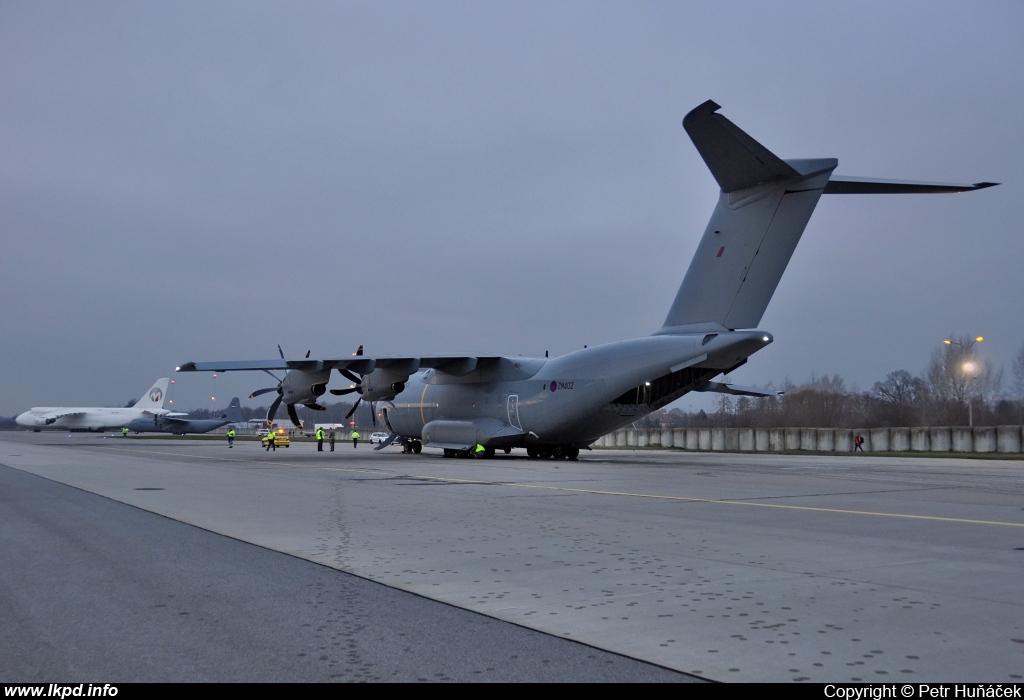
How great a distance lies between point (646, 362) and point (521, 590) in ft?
59.6

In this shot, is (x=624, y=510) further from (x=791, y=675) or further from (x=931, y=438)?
(x=931, y=438)

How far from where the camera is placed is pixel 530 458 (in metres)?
31.2

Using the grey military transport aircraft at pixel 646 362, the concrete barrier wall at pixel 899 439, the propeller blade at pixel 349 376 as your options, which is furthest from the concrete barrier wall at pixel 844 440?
the propeller blade at pixel 349 376

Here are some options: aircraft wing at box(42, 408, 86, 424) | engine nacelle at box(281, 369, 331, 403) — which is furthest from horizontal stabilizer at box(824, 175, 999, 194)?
aircraft wing at box(42, 408, 86, 424)

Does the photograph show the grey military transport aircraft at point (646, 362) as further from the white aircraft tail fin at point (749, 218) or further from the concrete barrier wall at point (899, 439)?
the concrete barrier wall at point (899, 439)

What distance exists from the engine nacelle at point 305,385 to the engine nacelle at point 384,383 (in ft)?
5.98

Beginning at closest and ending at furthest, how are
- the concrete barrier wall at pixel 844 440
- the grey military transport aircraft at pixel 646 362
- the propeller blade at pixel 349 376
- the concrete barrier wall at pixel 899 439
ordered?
the grey military transport aircraft at pixel 646 362, the propeller blade at pixel 349 376, the concrete barrier wall at pixel 899 439, the concrete barrier wall at pixel 844 440

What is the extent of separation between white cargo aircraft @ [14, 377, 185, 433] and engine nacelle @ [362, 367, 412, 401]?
2432 inches

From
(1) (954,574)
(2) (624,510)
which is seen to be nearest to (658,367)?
(2) (624,510)

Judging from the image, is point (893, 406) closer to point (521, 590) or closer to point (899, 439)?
point (899, 439)

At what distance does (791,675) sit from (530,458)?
27.2 meters

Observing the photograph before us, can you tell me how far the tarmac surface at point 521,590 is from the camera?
4355mm

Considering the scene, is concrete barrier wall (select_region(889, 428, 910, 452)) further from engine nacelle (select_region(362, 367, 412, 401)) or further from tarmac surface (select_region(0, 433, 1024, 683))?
tarmac surface (select_region(0, 433, 1024, 683))

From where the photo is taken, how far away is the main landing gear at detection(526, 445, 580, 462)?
30953 mm
